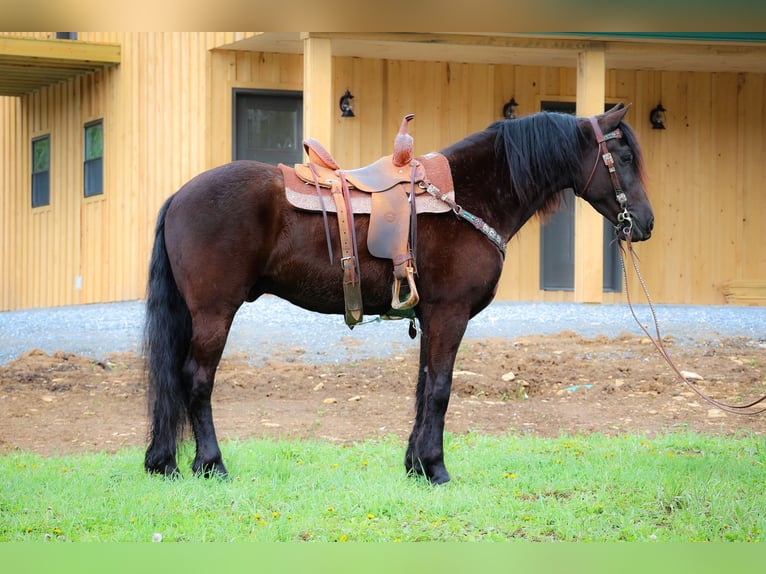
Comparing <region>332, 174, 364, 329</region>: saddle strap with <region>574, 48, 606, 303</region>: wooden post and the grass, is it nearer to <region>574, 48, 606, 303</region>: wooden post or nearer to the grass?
the grass

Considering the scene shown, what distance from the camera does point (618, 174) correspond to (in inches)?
211

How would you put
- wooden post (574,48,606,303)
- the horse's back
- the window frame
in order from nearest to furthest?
the horse's back < wooden post (574,48,606,303) < the window frame

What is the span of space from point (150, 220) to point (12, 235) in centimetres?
534

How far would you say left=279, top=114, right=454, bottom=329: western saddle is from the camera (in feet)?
16.7

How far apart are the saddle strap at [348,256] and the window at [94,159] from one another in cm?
991

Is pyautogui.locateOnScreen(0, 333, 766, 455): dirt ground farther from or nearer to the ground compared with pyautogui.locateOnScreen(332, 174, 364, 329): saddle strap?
nearer to the ground

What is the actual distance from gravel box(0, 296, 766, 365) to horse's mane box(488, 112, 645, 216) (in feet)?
13.5

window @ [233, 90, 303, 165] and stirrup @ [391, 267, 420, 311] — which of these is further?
window @ [233, 90, 303, 165]

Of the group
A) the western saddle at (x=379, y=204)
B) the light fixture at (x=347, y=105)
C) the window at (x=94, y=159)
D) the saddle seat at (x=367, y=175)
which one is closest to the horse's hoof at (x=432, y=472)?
the western saddle at (x=379, y=204)

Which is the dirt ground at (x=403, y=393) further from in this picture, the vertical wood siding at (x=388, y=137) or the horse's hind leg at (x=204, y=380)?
the vertical wood siding at (x=388, y=137)

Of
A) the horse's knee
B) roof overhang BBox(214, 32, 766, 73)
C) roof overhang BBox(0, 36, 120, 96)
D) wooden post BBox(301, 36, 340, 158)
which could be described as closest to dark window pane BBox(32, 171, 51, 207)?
roof overhang BBox(0, 36, 120, 96)

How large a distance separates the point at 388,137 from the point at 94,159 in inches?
173

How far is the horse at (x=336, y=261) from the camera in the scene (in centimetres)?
509

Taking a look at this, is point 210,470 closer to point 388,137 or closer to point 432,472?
point 432,472
